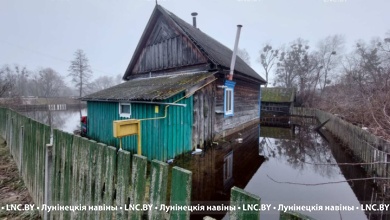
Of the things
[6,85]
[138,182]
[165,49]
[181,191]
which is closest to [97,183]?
[138,182]

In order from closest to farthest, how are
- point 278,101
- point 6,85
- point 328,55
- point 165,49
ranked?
point 165,49, point 6,85, point 278,101, point 328,55

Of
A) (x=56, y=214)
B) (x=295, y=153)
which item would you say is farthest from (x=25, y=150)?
(x=295, y=153)

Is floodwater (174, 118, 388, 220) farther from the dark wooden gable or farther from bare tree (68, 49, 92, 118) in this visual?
bare tree (68, 49, 92, 118)

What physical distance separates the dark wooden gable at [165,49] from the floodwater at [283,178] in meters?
4.61

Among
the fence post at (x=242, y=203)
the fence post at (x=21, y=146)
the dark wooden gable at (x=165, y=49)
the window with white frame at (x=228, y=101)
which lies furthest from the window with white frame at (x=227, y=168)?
the fence post at (x=21, y=146)

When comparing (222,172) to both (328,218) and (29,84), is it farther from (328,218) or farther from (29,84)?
(29,84)

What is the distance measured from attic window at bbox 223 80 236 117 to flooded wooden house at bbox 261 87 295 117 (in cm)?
1552

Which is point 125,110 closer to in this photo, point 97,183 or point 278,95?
point 97,183

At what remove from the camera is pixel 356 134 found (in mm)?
7367

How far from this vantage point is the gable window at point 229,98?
10445mm

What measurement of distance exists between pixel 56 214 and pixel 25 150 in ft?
7.31

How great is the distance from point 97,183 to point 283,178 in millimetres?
5372

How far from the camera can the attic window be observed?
34.2 feet

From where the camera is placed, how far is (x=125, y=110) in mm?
7895
